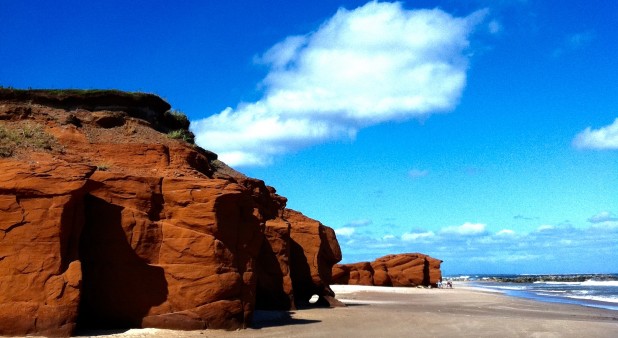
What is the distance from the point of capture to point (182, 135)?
22281 millimetres

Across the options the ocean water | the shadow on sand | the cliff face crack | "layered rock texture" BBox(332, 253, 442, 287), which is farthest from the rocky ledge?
"layered rock texture" BBox(332, 253, 442, 287)

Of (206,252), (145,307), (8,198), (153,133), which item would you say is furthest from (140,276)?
(153,133)

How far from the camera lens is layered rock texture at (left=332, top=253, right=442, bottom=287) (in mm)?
65000

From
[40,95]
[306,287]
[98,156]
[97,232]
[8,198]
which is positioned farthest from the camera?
[306,287]

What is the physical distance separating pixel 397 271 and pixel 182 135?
162ft

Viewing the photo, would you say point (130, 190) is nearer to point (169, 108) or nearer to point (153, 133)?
point (153, 133)

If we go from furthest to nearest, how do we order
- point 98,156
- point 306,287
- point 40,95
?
point 306,287, point 40,95, point 98,156

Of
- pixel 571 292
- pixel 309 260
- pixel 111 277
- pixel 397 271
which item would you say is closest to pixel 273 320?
pixel 111 277

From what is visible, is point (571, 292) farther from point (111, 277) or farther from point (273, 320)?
point (111, 277)

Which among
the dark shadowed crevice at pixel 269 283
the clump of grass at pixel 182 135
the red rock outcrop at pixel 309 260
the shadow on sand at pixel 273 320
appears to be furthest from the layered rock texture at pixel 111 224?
the red rock outcrop at pixel 309 260

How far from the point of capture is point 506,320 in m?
21.7

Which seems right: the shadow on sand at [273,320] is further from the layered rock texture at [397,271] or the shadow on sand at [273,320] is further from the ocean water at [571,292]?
the layered rock texture at [397,271]

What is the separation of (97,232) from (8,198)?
2418 millimetres

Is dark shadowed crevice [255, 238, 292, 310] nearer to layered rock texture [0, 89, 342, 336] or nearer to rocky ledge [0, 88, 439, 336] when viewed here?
layered rock texture [0, 89, 342, 336]
